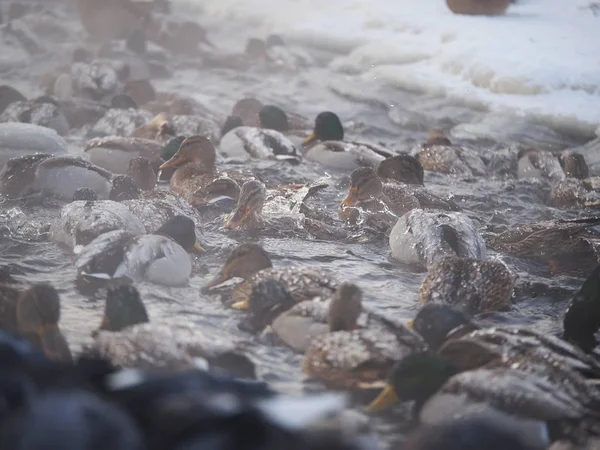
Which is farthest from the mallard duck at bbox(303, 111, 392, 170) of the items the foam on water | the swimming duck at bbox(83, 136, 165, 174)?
the foam on water

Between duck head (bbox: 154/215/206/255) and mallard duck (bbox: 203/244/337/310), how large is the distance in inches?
15.1

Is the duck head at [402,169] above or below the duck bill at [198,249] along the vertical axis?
above

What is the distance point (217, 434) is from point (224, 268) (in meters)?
1.95

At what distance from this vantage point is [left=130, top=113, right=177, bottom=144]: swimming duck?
7275 mm

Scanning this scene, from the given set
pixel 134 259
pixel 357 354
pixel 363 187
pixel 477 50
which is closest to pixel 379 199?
pixel 363 187

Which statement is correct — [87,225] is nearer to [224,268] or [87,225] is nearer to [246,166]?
[224,268]

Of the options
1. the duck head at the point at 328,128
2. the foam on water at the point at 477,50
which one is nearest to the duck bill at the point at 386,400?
the duck head at the point at 328,128

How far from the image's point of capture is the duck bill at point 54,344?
114 inches

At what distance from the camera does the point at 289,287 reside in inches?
145

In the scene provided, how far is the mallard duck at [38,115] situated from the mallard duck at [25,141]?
1.23m

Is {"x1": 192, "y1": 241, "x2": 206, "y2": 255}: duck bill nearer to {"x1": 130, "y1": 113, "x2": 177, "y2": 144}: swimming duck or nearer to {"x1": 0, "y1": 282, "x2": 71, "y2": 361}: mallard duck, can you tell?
{"x1": 0, "y1": 282, "x2": 71, "y2": 361}: mallard duck

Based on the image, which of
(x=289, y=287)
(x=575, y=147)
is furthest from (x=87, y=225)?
(x=575, y=147)

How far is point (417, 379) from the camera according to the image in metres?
2.84

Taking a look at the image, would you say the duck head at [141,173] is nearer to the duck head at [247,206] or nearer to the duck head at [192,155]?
the duck head at [192,155]
